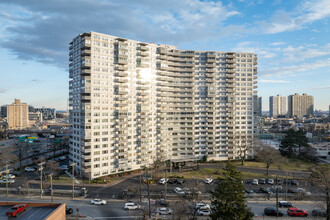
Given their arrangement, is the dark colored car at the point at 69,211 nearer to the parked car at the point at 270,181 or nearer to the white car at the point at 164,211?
the white car at the point at 164,211

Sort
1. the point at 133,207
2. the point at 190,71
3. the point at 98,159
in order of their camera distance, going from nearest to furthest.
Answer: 1. the point at 133,207
2. the point at 98,159
3. the point at 190,71

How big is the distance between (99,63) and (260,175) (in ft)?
234

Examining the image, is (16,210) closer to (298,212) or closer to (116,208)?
(116,208)

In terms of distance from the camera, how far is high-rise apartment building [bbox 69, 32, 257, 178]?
76125mm

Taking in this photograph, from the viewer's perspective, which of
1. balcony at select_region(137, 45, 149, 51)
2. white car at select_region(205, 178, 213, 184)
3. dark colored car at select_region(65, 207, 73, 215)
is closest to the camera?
dark colored car at select_region(65, 207, 73, 215)

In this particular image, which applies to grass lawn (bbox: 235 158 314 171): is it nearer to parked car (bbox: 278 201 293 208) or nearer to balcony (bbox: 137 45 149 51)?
parked car (bbox: 278 201 293 208)

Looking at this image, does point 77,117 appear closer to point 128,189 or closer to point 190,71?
point 128,189

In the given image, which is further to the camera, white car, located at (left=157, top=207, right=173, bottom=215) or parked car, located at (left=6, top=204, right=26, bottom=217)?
white car, located at (left=157, top=207, right=173, bottom=215)

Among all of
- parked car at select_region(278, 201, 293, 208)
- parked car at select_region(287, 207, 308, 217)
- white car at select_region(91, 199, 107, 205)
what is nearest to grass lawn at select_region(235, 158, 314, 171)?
parked car at select_region(278, 201, 293, 208)

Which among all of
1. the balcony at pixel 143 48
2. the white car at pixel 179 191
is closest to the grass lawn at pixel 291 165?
the white car at pixel 179 191

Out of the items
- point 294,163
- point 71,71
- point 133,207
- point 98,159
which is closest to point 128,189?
point 133,207

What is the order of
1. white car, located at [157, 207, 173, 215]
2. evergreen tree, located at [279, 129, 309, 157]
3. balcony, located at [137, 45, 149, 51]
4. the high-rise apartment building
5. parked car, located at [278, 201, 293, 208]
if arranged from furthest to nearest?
evergreen tree, located at [279, 129, 309, 157]
balcony, located at [137, 45, 149, 51]
the high-rise apartment building
parked car, located at [278, 201, 293, 208]
white car, located at [157, 207, 173, 215]

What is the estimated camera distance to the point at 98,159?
75.6 metres

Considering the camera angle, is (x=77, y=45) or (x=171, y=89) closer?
(x=77, y=45)
